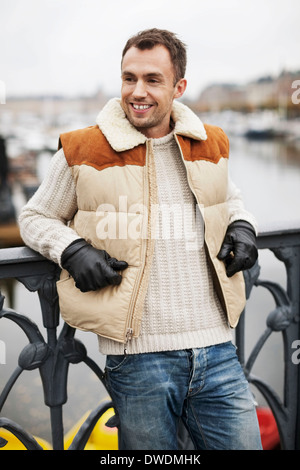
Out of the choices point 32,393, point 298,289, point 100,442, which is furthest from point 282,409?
point 32,393

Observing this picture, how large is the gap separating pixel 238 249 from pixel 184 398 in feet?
1.85

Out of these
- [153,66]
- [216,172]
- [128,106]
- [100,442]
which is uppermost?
[153,66]

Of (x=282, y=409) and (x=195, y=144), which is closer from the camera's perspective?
(x=195, y=144)

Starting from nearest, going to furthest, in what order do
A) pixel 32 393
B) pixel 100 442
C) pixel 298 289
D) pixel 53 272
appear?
1. pixel 53 272
2. pixel 298 289
3. pixel 100 442
4. pixel 32 393

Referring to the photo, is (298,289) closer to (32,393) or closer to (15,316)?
(15,316)

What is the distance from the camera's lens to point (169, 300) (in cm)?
165

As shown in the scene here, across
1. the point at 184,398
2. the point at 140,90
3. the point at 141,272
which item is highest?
the point at 140,90

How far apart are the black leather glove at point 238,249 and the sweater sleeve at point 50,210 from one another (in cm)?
56

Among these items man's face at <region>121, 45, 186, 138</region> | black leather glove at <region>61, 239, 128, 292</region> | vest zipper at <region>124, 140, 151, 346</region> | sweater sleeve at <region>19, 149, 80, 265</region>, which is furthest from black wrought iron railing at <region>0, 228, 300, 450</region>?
man's face at <region>121, 45, 186, 138</region>

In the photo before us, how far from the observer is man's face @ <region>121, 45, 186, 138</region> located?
5.56 ft

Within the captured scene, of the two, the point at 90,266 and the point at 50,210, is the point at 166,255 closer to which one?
the point at 90,266

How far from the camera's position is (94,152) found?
1.65 m

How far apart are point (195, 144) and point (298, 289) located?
85 centimetres

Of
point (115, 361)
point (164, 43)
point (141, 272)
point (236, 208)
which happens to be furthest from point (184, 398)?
point (164, 43)
